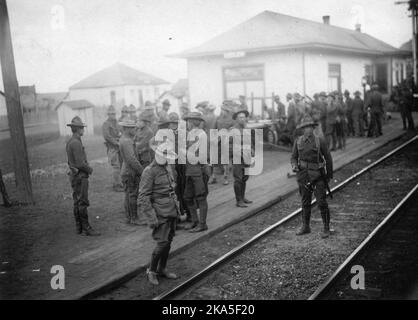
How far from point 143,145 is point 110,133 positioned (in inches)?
107

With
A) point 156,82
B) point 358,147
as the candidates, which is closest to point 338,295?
point 358,147

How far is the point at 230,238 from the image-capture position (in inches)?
307

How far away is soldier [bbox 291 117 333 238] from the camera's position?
7.49m

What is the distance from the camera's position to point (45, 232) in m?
8.20

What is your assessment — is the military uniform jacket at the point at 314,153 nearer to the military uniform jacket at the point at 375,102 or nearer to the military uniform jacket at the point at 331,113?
the military uniform jacket at the point at 331,113

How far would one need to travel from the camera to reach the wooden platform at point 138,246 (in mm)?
5848

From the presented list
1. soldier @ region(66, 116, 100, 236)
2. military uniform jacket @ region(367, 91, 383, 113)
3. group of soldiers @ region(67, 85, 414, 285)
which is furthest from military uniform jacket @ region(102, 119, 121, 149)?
military uniform jacket @ region(367, 91, 383, 113)

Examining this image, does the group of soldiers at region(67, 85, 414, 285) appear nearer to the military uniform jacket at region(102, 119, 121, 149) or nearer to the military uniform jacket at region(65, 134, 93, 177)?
the military uniform jacket at region(65, 134, 93, 177)

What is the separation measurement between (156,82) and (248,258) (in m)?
53.5

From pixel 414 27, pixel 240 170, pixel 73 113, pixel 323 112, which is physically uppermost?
pixel 414 27

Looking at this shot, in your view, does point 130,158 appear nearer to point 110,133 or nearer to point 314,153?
point 314,153

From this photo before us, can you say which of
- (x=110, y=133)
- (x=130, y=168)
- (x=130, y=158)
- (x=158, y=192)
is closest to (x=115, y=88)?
(x=110, y=133)

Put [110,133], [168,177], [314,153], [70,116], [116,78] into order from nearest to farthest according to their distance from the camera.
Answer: [168,177], [314,153], [110,133], [70,116], [116,78]

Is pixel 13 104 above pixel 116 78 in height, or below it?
below
